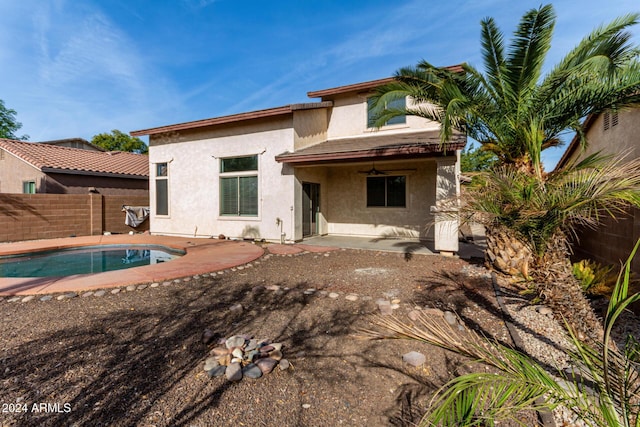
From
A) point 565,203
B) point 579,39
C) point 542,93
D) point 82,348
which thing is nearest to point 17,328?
point 82,348

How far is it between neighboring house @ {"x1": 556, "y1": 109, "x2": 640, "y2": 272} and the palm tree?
1.43 ft

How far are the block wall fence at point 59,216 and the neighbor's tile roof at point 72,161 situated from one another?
105 inches

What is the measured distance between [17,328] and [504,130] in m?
8.90

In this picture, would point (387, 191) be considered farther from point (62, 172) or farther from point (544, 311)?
point (62, 172)

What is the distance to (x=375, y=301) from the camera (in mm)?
5312

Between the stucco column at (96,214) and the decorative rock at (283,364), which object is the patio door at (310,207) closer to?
the decorative rock at (283,364)

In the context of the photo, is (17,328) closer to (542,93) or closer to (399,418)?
(399,418)

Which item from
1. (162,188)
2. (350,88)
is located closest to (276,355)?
(350,88)

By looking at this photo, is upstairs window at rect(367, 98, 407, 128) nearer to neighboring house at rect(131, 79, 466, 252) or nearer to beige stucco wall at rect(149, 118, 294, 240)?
neighboring house at rect(131, 79, 466, 252)

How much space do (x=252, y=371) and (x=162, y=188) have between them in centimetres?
1314

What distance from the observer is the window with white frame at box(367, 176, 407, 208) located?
12.5 meters

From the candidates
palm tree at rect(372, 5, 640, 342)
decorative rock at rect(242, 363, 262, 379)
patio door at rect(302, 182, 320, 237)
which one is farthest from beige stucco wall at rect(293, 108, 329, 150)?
decorative rock at rect(242, 363, 262, 379)

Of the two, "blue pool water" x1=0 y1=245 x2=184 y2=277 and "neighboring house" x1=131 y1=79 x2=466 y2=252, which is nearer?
"blue pool water" x1=0 y1=245 x2=184 y2=277

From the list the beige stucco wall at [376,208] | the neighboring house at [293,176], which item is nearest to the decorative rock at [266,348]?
the neighboring house at [293,176]
